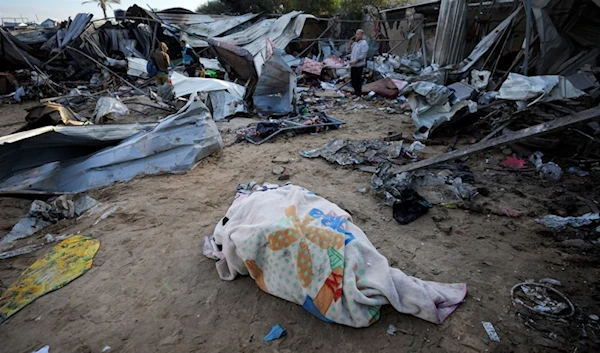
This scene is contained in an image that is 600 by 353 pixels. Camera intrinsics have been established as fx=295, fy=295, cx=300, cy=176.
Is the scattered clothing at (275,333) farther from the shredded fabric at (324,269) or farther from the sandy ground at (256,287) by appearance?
the shredded fabric at (324,269)

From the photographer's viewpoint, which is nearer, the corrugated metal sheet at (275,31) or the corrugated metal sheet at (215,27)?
the corrugated metal sheet at (275,31)

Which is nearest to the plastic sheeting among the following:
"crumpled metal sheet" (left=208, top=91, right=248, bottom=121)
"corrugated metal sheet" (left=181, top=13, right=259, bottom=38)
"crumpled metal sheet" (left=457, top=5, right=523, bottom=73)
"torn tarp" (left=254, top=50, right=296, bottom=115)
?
"crumpled metal sheet" (left=457, top=5, right=523, bottom=73)

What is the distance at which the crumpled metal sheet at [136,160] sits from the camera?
129 inches

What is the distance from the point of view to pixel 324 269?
1.74m

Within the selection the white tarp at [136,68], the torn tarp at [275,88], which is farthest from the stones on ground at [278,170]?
the white tarp at [136,68]

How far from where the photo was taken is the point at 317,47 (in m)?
12.1

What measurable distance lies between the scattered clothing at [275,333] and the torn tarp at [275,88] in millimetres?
4974

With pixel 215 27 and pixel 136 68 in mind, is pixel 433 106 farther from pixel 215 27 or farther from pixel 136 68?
pixel 215 27

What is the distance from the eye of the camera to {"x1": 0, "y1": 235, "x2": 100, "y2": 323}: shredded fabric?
2.03 metres

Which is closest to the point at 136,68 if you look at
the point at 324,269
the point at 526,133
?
the point at 324,269

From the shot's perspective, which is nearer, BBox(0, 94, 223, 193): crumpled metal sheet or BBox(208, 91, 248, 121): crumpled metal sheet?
BBox(0, 94, 223, 193): crumpled metal sheet

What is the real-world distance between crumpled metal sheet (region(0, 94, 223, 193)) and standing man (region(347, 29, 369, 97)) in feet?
14.4

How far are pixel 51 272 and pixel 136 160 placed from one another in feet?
6.00

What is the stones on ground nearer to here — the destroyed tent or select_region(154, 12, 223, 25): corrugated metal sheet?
the destroyed tent
